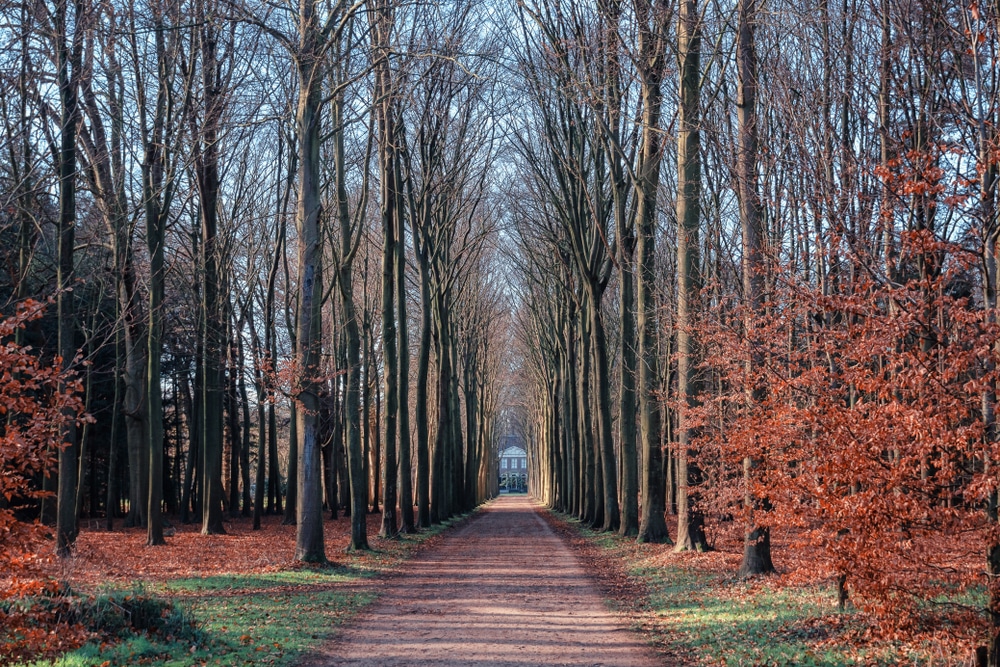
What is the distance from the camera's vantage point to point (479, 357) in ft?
176

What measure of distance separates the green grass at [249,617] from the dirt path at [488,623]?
0.44 m

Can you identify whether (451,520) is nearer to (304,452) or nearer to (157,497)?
(157,497)

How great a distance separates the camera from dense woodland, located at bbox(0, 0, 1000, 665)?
7.38 meters

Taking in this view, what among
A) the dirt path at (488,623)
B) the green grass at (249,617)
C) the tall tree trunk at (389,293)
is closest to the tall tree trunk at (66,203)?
the green grass at (249,617)

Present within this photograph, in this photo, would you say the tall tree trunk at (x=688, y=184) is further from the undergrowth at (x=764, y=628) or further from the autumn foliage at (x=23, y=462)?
the autumn foliage at (x=23, y=462)

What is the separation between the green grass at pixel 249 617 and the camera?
27.9 feet

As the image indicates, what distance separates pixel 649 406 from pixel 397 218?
9.29 meters

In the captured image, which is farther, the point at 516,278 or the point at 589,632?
the point at 516,278

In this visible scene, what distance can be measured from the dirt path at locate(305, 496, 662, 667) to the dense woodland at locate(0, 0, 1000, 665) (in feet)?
7.75

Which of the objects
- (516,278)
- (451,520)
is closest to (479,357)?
(516,278)

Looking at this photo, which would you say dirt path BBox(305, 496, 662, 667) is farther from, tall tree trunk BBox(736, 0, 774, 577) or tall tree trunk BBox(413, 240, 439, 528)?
tall tree trunk BBox(413, 240, 439, 528)

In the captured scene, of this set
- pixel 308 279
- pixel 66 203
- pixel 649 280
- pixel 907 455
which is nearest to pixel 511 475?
pixel 649 280

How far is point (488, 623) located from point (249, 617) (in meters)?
3.14

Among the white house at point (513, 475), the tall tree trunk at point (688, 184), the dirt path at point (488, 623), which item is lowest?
the white house at point (513, 475)
